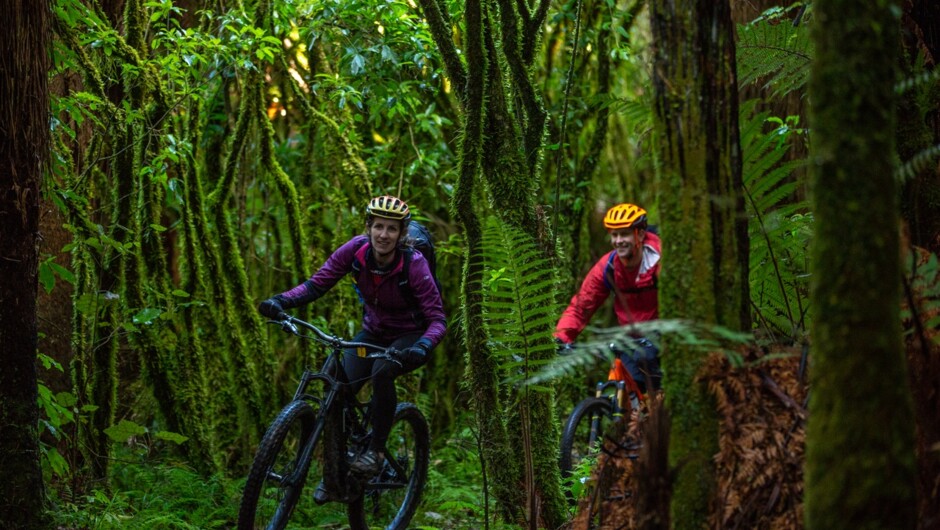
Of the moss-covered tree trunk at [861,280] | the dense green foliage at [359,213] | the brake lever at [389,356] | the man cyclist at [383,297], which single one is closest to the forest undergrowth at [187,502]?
the dense green foliage at [359,213]

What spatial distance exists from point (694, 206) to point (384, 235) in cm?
353

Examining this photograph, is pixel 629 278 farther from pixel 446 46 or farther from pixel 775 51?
pixel 775 51

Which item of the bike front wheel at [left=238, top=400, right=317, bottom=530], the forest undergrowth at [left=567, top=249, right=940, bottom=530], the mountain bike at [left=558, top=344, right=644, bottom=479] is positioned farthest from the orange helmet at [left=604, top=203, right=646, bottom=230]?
the forest undergrowth at [left=567, top=249, right=940, bottom=530]

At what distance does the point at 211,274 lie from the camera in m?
8.48

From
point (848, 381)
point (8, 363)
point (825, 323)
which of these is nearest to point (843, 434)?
point (848, 381)

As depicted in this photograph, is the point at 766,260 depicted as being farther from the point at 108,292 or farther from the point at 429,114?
the point at 429,114

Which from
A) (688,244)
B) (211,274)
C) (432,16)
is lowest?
(688,244)

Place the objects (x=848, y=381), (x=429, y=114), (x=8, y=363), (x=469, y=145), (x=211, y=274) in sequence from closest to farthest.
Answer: (x=848, y=381) < (x=8, y=363) < (x=469, y=145) < (x=211, y=274) < (x=429, y=114)

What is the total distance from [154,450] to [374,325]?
3561mm

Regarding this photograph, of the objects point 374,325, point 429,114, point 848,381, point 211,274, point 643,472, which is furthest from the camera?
point 429,114

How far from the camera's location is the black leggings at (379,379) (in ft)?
20.4

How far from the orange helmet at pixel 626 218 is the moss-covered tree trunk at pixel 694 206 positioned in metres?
4.12

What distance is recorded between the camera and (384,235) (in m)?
6.10

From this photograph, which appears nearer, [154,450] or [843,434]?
[843,434]
